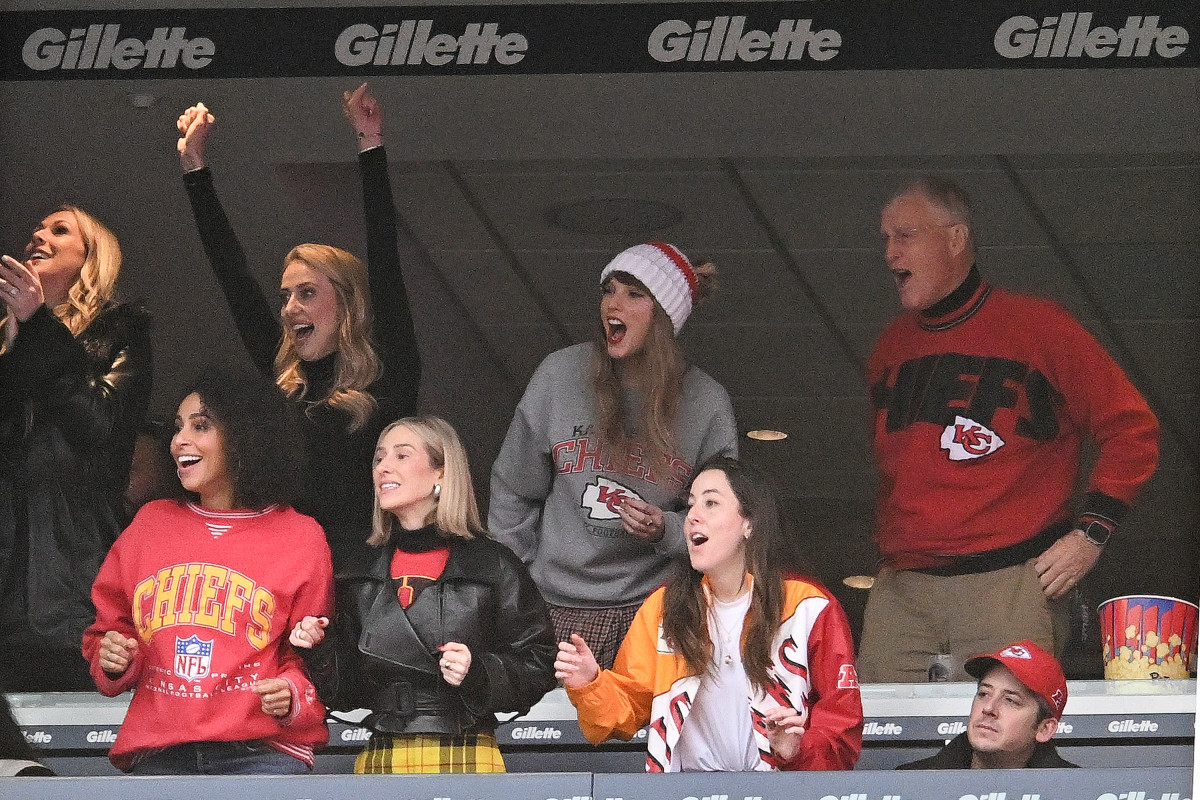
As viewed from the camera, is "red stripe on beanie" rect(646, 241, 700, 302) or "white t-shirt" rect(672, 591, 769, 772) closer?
"white t-shirt" rect(672, 591, 769, 772)

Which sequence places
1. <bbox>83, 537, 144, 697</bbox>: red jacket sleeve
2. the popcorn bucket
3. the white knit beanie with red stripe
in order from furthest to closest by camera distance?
1. the white knit beanie with red stripe
2. the popcorn bucket
3. <bbox>83, 537, 144, 697</bbox>: red jacket sleeve

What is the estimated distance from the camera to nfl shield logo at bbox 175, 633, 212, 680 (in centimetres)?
527

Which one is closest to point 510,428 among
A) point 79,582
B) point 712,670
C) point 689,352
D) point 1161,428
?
point 689,352

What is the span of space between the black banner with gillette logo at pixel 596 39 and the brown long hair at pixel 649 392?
84 centimetres

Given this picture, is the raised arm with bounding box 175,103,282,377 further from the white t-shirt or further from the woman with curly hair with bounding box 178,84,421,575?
the white t-shirt

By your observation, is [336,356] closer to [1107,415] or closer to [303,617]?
[303,617]

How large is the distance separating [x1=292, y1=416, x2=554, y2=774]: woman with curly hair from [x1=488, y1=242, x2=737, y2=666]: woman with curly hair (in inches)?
5.5

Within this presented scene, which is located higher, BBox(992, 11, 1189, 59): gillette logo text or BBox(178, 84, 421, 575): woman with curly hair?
BBox(992, 11, 1189, 59): gillette logo text

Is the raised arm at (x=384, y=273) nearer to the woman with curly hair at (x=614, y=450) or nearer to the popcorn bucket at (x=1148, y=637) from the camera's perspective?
the woman with curly hair at (x=614, y=450)

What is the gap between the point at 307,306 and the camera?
583cm

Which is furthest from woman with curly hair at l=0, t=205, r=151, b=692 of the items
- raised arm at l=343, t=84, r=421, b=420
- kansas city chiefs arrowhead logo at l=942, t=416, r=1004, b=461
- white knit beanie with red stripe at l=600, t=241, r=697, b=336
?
kansas city chiefs arrowhead logo at l=942, t=416, r=1004, b=461

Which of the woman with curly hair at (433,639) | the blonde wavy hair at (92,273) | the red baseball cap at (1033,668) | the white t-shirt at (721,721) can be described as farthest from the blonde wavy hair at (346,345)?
the red baseball cap at (1033,668)

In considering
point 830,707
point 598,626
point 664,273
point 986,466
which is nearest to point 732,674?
point 830,707

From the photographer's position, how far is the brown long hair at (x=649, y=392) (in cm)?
561
